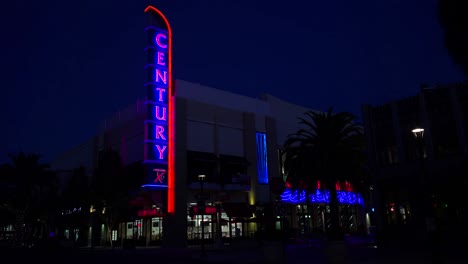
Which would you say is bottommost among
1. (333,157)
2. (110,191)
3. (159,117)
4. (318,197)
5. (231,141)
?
(318,197)

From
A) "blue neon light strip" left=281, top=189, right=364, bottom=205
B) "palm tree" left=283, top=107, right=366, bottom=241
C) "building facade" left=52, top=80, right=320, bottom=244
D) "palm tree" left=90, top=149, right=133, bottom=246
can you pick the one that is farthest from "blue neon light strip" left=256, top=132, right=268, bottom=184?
"palm tree" left=283, top=107, right=366, bottom=241

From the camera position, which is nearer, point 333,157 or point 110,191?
point 333,157

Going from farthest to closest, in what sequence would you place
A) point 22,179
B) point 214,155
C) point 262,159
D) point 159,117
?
point 22,179 → point 262,159 → point 214,155 → point 159,117

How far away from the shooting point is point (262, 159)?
56781 millimetres

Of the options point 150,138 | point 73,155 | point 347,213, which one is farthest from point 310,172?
point 73,155

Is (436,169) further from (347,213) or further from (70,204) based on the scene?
(70,204)

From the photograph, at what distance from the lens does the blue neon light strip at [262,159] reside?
56.0 meters

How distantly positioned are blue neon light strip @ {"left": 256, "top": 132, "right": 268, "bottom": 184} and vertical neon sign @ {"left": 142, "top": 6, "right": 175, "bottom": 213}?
1357 cm

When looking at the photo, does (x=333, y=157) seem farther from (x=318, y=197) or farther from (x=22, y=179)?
(x=22, y=179)

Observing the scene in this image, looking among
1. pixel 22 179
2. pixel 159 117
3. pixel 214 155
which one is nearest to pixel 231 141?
pixel 214 155

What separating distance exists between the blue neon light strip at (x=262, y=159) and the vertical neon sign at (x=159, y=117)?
1357 cm

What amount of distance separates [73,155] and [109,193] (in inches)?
1246

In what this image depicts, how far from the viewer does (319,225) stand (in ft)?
207

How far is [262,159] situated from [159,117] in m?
16.3
